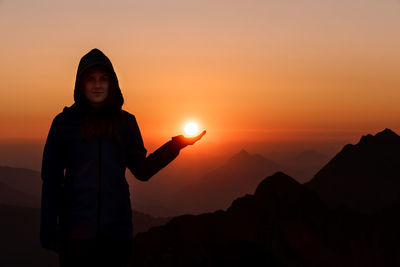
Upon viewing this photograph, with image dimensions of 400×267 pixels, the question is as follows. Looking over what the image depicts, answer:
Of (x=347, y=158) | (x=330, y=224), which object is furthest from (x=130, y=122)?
(x=347, y=158)

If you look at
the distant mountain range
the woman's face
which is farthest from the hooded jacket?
the distant mountain range

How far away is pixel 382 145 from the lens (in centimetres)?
7525

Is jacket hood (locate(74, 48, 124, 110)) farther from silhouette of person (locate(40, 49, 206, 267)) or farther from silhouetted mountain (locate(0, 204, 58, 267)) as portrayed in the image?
silhouetted mountain (locate(0, 204, 58, 267))

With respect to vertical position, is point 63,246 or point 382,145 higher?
point 63,246

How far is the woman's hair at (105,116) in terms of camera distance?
4.32 metres

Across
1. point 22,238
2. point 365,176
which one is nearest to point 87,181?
point 365,176

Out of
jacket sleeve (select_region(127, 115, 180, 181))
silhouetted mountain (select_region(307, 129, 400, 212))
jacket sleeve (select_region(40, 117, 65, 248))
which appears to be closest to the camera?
jacket sleeve (select_region(40, 117, 65, 248))

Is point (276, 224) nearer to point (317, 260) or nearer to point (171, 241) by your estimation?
point (317, 260)

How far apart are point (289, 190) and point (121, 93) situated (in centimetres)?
4182

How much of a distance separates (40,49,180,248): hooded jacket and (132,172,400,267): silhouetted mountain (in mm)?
30590

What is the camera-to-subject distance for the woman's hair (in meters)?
4.32

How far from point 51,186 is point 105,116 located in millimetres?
768

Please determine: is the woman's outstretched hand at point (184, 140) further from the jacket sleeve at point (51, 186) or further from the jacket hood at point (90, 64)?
the jacket sleeve at point (51, 186)

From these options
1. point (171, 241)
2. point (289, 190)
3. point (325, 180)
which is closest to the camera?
point (171, 241)
